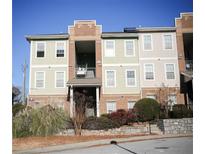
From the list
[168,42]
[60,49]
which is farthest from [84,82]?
[168,42]

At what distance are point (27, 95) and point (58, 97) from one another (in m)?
1.30

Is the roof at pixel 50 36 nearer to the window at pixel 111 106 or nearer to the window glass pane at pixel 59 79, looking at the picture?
the window glass pane at pixel 59 79

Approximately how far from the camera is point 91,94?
11367 millimetres

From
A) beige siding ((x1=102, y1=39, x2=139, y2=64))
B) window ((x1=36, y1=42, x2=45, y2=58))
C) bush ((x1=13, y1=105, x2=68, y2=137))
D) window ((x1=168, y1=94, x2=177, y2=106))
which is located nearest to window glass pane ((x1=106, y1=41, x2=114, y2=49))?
beige siding ((x1=102, y1=39, x2=139, y2=64))

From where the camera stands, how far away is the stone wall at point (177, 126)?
338 inches

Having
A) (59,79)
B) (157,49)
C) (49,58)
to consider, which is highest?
(157,49)

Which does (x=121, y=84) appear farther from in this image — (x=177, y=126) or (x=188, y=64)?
(x=177, y=126)

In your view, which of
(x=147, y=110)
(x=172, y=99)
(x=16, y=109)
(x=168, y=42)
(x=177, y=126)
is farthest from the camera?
(x=168, y=42)

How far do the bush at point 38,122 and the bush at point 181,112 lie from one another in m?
3.78

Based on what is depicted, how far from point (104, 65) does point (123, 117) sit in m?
2.97

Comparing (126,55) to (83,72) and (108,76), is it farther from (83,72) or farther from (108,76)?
(83,72)

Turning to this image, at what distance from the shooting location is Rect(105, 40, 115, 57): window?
11523 millimetres

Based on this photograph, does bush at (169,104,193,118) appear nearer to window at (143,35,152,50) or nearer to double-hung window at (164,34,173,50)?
double-hung window at (164,34,173,50)

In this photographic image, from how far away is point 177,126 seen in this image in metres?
8.60
